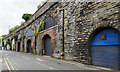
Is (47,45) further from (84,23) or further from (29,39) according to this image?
(29,39)

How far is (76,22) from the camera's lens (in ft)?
41.4

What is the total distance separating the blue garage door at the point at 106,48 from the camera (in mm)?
8635

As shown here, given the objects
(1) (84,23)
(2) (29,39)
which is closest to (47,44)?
(1) (84,23)

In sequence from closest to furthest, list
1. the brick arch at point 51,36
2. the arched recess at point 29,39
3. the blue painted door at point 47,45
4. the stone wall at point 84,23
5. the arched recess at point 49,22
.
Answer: the stone wall at point 84,23 → the brick arch at point 51,36 → the arched recess at point 49,22 → the blue painted door at point 47,45 → the arched recess at point 29,39

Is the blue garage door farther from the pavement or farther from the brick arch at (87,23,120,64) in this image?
the pavement

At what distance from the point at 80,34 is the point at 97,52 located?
101 inches

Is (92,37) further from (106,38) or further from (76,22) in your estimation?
(76,22)

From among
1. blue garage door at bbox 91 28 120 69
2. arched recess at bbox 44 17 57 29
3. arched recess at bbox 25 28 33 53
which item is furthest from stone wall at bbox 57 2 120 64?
arched recess at bbox 25 28 33 53

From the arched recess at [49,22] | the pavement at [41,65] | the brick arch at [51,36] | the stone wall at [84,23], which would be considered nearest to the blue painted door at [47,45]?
the brick arch at [51,36]

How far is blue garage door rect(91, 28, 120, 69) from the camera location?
864cm

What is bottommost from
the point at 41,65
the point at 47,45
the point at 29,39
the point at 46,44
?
the point at 41,65

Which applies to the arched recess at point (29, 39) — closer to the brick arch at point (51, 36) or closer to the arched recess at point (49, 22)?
the brick arch at point (51, 36)

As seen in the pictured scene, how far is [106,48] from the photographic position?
9461 mm

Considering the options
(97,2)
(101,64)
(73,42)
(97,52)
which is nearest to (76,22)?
(73,42)
